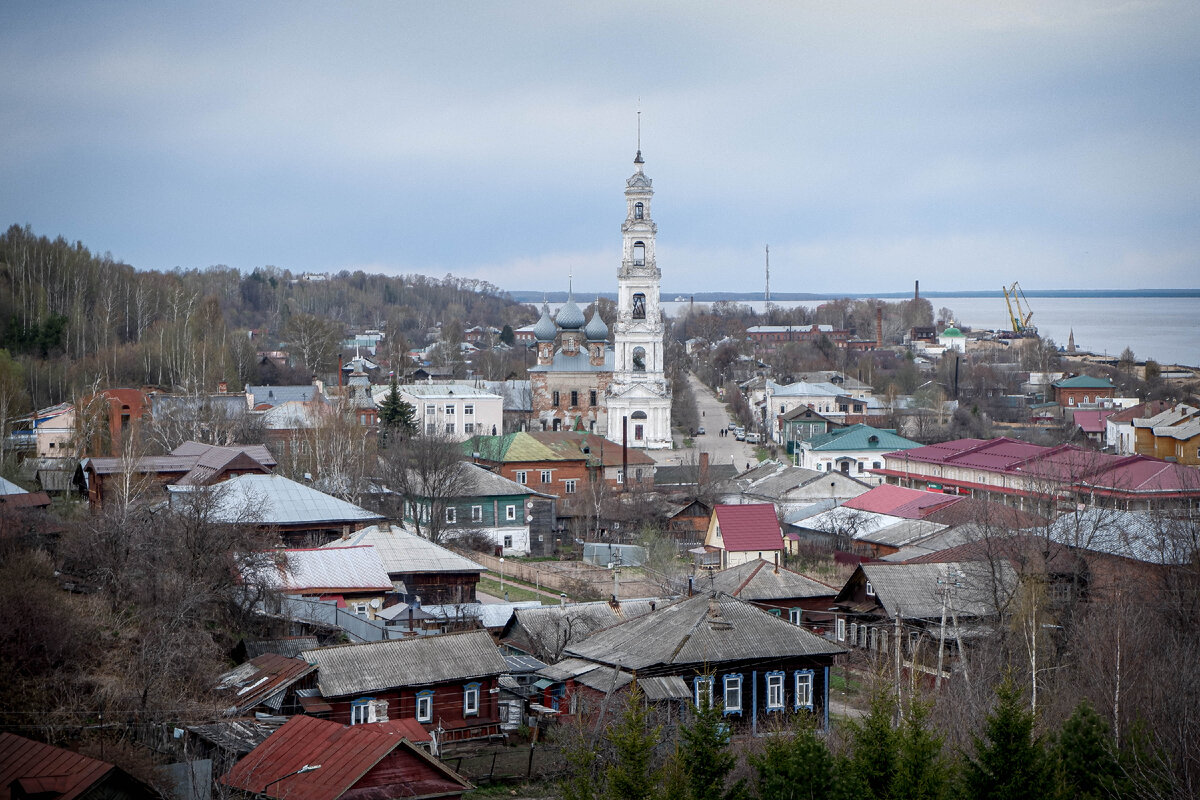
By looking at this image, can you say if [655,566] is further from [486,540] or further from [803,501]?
[803,501]

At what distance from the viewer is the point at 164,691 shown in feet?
54.8

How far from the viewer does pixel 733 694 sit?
64.1 ft

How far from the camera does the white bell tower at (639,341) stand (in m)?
59.8

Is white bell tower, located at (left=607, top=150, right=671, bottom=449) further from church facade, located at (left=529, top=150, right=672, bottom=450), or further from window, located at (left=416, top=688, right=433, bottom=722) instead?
window, located at (left=416, top=688, right=433, bottom=722)

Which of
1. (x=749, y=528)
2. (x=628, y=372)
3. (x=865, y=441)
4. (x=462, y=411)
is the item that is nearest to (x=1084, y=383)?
(x=865, y=441)

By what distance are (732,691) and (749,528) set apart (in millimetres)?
11719

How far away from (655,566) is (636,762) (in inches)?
805

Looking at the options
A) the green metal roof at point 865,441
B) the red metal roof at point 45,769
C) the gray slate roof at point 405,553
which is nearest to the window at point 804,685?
the gray slate roof at point 405,553

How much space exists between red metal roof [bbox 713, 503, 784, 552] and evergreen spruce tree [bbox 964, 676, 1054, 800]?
17.1 metres

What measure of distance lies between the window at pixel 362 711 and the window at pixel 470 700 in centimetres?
136

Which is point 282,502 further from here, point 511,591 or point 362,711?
point 362,711

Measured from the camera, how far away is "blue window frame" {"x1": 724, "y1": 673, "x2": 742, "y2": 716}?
19.4 metres

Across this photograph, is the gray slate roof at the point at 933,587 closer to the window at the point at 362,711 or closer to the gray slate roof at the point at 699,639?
the gray slate roof at the point at 699,639

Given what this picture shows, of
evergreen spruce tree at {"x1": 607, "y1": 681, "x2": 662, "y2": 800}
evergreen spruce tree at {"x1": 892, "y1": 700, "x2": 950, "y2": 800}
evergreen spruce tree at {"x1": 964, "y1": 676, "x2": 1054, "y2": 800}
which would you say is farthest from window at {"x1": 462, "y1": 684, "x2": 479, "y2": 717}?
evergreen spruce tree at {"x1": 964, "y1": 676, "x2": 1054, "y2": 800}
